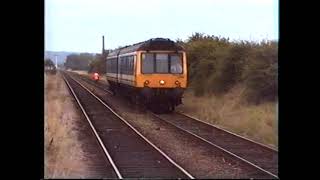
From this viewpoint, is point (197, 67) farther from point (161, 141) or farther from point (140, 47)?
point (161, 141)

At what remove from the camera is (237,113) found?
24922 mm

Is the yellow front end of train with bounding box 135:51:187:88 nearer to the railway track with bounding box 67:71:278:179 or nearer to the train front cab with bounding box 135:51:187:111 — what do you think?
the train front cab with bounding box 135:51:187:111

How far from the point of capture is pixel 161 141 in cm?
1750

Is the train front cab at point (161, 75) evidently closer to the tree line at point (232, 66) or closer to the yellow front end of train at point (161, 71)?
the yellow front end of train at point (161, 71)

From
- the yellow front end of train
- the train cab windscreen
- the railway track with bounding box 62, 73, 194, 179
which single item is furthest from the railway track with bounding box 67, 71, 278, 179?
the train cab windscreen

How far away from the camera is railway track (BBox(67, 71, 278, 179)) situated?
→ 544 inches

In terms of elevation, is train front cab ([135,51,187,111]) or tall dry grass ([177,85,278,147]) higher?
train front cab ([135,51,187,111])

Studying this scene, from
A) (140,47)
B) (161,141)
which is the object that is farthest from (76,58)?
(161,141)

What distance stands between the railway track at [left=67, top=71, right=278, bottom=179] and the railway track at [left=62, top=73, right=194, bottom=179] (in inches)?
67.1

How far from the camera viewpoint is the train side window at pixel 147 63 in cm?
2603

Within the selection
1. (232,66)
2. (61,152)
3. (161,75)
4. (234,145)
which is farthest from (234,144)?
(232,66)

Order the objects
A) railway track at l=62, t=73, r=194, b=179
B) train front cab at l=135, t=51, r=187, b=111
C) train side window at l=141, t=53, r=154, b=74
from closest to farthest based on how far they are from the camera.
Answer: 1. railway track at l=62, t=73, r=194, b=179
2. train front cab at l=135, t=51, r=187, b=111
3. train side window at l=141, t=53, r=154, b=74

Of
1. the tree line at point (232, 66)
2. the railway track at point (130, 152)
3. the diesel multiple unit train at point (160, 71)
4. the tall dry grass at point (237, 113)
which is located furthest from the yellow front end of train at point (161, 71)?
the tree line at point (232, 66)
